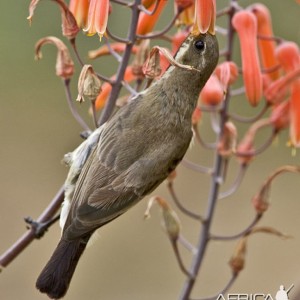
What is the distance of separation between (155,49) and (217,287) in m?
3.55

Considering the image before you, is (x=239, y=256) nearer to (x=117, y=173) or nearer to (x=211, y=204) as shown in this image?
(x=211, y=204)

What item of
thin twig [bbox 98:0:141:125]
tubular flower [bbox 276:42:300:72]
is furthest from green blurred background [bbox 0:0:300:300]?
thin twig [bbox 98:0:141:125]

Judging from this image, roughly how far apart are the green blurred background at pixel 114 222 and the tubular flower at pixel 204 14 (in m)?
3.51

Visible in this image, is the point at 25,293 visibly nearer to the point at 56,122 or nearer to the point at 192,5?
the point at 56,122

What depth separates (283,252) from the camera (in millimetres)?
6742

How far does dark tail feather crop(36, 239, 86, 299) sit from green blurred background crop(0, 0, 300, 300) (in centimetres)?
307

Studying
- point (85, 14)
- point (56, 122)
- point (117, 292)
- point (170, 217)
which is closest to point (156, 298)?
point (117, 292)

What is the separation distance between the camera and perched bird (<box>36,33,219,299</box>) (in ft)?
9.96

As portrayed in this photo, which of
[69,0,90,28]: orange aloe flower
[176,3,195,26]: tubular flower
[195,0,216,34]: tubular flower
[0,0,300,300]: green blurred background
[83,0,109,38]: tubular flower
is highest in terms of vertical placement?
[69,0,90,28]: orange aloe flower

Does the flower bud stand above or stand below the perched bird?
below

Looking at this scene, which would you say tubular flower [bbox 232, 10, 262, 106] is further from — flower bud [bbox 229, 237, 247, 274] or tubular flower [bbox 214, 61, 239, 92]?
flower bud [bbox 229, 237, 247, 274]

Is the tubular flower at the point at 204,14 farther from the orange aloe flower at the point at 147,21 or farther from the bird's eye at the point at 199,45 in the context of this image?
the orange aloe flower at the point at 147,21

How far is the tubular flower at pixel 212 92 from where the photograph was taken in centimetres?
325

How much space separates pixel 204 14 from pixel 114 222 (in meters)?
4.19
